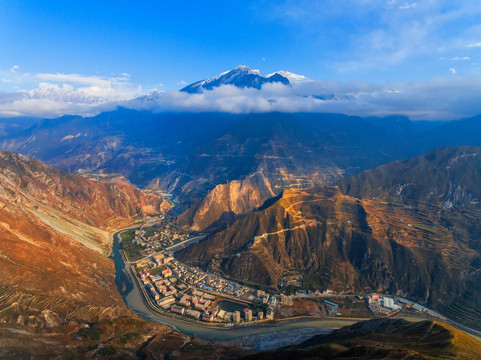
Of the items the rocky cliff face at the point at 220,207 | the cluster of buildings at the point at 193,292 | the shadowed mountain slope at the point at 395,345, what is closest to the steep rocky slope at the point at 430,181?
the rocky cliff face at the point at 220,207

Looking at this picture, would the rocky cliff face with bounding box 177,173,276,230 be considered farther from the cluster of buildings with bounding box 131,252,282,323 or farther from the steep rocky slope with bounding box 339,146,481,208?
the steep rocky slope with bounding box 339,146,481,208

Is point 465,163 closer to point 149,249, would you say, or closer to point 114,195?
point 149,249

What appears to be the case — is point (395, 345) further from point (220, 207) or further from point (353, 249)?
point (220, 207)

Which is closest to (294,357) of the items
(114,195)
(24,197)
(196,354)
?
(196,354)

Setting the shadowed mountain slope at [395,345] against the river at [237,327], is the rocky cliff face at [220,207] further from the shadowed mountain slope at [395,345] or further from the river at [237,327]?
the shadowed mountain slope at [395,345]

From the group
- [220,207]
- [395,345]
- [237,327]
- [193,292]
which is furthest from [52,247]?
[395,345]
